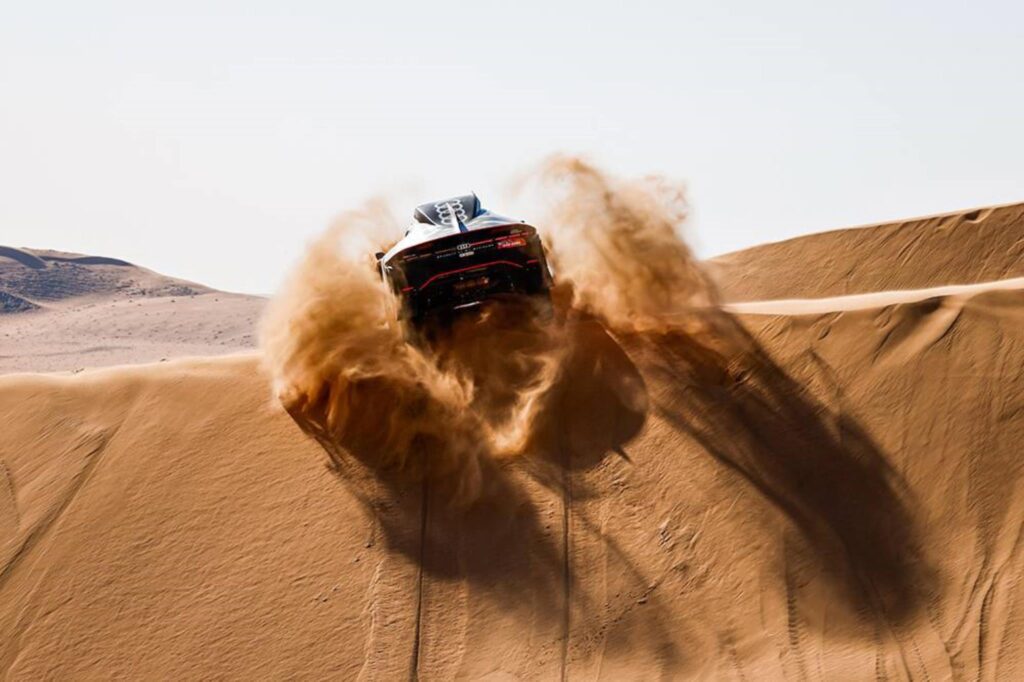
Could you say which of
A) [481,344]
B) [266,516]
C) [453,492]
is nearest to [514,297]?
[481,344]

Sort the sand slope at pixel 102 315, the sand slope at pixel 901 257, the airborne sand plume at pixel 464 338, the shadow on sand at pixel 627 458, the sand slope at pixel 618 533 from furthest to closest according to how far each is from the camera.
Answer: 1. the sand slope at pixel 102 315
2. the sand slope at pixel 901 257
3. the airborne sand plume at pixel 464 338
4. the shadow on sand at pixel 627 458
5. the sand slope at pixel 618 533

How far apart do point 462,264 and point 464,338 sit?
0.82 metres

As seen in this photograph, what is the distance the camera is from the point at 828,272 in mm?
17078

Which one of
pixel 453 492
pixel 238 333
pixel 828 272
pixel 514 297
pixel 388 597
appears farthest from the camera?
pixel 238 333

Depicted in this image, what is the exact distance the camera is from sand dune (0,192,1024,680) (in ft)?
27.1

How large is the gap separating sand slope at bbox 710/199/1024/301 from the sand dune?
5.64 metres

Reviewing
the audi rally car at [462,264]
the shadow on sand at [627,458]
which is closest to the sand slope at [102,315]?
the audi rally car at [462,264]

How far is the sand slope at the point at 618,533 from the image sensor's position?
8.20 metres

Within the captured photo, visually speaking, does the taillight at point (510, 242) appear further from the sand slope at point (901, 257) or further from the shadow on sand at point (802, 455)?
the sand slope at point (901, 257)

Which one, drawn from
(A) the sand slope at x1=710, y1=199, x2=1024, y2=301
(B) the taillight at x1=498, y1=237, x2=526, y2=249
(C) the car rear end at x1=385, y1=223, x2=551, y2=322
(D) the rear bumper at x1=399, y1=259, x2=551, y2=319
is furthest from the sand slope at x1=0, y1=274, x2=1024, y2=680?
(A) the sand slope at x1=710, y1=199, x2=1024, y2=301

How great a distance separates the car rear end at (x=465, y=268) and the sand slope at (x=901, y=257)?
586cm

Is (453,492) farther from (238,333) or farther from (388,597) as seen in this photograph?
(238,333)

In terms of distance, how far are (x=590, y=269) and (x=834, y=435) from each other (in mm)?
3146

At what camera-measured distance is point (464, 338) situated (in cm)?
1098
